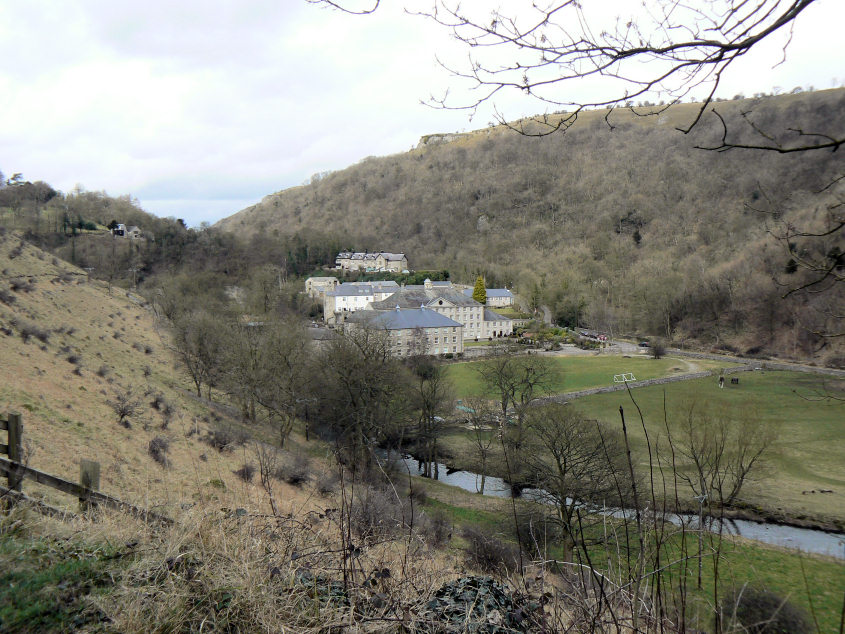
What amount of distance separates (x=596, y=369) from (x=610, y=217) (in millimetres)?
77830

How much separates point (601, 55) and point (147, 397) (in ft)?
58.4

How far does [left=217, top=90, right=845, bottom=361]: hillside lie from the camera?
182 feet

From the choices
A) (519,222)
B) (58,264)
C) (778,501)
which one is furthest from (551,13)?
(519,222)

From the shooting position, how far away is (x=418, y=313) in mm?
49469

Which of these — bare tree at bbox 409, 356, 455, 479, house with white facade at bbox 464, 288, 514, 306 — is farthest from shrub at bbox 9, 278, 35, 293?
house with white facade at bbox 464, 288, 514, 306

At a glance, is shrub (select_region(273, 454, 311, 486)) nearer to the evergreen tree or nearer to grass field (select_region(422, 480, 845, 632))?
grass field (select_region(422, 480, 845, 632))

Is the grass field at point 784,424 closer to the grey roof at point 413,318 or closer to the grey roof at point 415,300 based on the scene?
the grey roof at point 413,318

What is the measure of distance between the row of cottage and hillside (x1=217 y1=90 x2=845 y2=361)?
37.9ft

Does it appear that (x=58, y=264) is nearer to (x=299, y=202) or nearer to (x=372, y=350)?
(x=372, y=350)

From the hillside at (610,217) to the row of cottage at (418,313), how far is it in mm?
11547

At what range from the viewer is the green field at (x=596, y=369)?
1406 inches

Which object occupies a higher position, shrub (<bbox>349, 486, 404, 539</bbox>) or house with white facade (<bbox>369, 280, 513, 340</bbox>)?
shrub (<bbox>349, 486, 404, 539</bbox>)

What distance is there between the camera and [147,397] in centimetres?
1639

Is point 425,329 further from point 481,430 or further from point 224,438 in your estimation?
point 224,438
